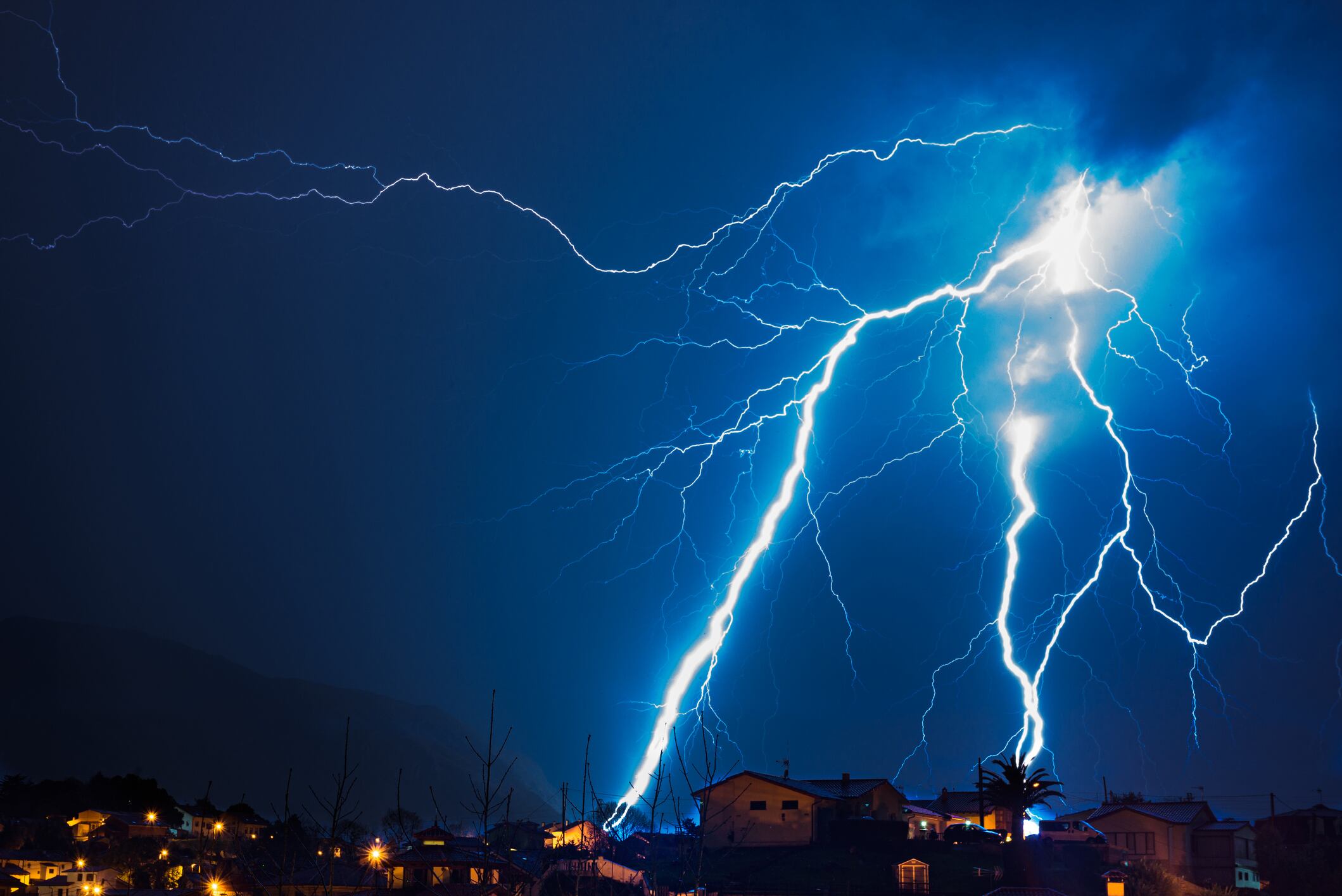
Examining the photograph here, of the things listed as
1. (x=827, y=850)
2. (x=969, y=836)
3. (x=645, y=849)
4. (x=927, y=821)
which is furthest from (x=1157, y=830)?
(x=645, y=849)

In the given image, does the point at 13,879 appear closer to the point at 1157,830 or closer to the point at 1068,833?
the point at 1068,833

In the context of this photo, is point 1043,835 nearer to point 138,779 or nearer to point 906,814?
point 906,814

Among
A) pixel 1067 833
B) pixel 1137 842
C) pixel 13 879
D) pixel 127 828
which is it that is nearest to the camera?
pixel 13 879

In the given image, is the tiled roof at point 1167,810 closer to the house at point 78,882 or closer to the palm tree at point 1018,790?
the palm tree at point 1018,790

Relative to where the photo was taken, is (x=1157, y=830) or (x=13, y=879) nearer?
(x=13, y=879)

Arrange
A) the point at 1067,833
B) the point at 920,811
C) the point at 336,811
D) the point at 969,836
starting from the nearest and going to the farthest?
the point at 336,811 → the point at 1067,833 → the point at 969,836 → the point at 920,811

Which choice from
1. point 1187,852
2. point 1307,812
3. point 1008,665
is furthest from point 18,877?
point 1307,812

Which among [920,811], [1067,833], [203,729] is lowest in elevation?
[1067,833]

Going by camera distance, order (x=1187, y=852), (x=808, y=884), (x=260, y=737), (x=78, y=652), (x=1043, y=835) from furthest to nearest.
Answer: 1. (x=78, y=652)
2. (x=260, y=737)
3. (x=1187, y=852)
4. (x=1043, y=835)
5. (x=808, y=884)
